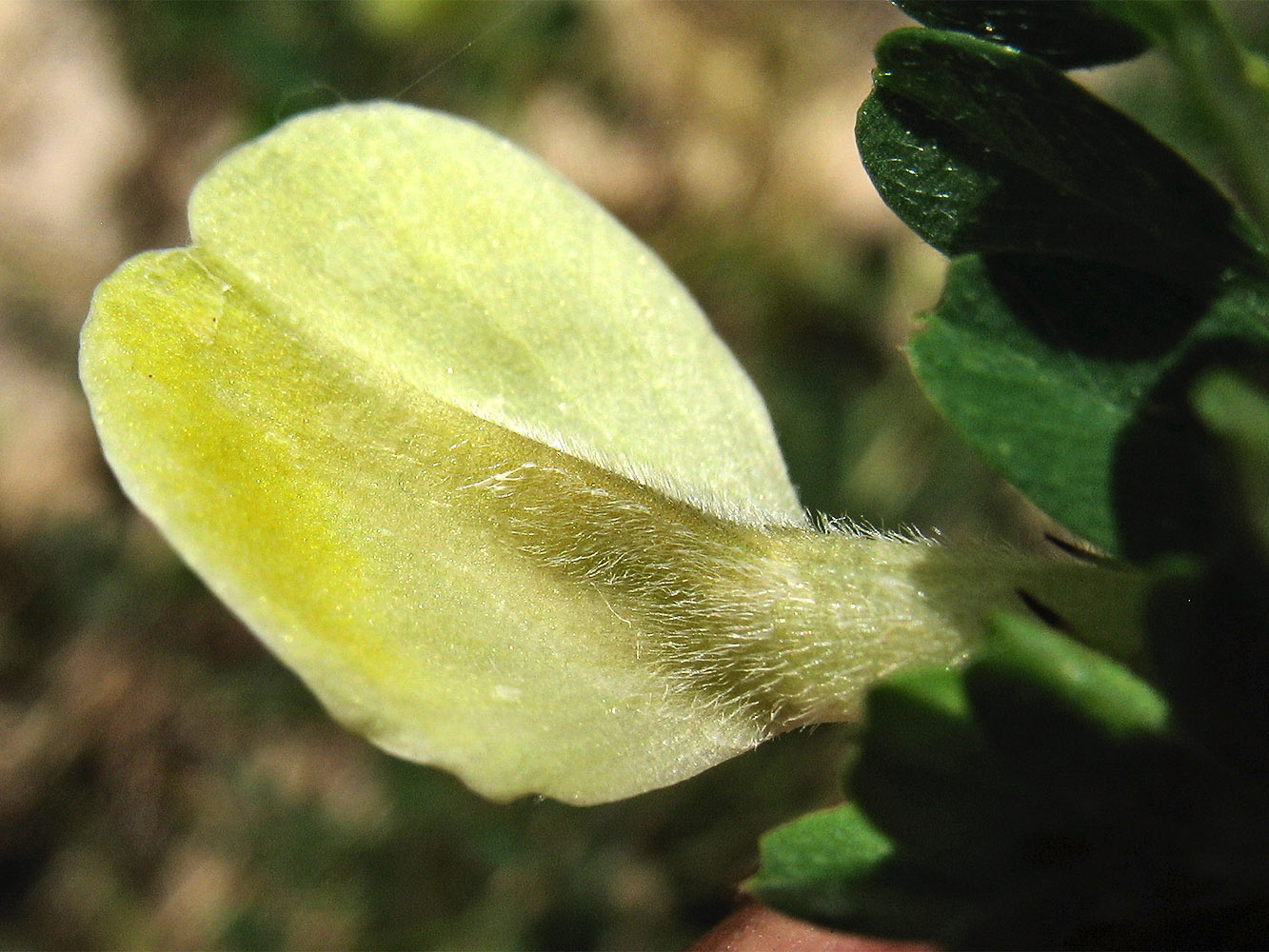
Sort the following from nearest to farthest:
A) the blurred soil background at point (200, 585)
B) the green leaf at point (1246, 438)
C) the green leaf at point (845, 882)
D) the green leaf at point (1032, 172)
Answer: the green leaf at point (1246, 438) → the green leaf at point (845, 882) → the green leaf at point (1032, 172) → the blurred soil background at point (200, 585)

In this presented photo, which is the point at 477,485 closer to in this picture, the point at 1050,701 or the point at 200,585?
the point at 1050,701

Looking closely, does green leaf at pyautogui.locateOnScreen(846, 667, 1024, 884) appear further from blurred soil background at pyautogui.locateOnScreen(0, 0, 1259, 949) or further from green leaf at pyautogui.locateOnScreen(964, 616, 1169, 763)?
blurred soil background at pyautogui.locateOnScreen(0, 0, 1259, 949)

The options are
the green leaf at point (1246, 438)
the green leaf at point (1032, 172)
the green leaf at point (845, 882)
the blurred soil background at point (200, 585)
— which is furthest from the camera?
the blurred soil background at point (200, 585)

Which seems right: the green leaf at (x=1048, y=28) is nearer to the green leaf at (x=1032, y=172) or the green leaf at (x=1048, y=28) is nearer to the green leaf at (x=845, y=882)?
the green leaf at (x=1032, y=172)

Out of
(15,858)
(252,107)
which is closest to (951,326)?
(252,107)

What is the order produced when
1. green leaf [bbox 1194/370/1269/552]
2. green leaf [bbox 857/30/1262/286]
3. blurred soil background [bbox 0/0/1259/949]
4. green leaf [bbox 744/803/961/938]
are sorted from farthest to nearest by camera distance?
blurred soil background [bbox 0/0/1259/949]
green leaf [bbox 857/30/1262/286]
green leaf [bbox 744/803/961/938]
green leaf [bbox 1194/370/1269/552]

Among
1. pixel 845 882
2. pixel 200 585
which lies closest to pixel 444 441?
pixel 845 882

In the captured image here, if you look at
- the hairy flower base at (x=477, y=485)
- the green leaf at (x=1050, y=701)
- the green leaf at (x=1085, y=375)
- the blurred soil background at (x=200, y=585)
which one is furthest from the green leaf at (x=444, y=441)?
the blurred soil background at (x=200, y=585)

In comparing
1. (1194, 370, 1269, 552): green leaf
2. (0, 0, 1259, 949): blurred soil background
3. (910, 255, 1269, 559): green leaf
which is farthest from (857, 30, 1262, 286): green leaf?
(0, 0, 1259, 949): blurred soil background
